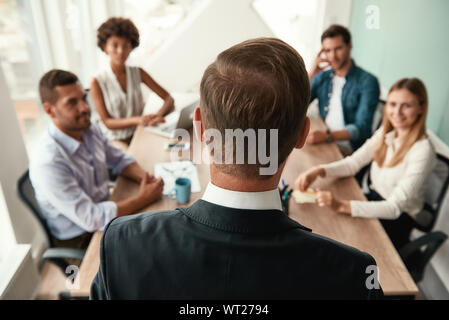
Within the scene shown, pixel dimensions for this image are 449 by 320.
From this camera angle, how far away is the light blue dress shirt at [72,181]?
5.02 feet

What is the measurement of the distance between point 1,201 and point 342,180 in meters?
1.74

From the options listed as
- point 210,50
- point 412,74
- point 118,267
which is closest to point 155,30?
point 210,50

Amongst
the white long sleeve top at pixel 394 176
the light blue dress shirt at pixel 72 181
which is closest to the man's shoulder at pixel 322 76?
the white long sleeve top at pixel 394 176

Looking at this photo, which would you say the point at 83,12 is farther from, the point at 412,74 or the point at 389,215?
the point at 389,215

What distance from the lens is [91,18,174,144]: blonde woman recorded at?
2441 mm

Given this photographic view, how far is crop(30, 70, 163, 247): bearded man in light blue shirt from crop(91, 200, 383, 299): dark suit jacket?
957 mm

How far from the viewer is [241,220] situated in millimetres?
602

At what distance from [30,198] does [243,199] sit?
4.31 ft

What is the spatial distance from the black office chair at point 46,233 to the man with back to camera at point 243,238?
0.97 m

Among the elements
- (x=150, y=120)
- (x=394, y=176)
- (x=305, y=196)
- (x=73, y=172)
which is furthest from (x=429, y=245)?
(x=150, y=120)

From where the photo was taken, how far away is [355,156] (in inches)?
77.8

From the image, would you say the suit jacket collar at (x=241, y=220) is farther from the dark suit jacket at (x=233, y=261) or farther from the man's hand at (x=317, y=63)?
the man's hand at (x=317, y=63)

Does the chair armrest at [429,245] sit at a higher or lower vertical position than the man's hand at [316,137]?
lower
